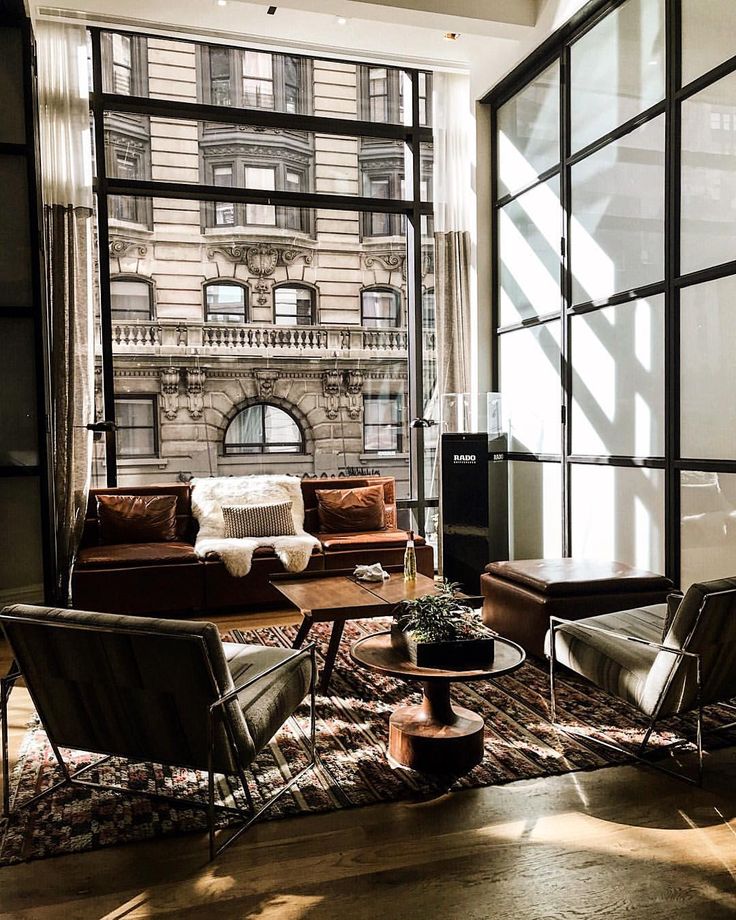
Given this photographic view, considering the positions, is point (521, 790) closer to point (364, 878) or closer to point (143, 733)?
point (364, 878)

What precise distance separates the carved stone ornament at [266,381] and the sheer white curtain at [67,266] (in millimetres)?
1461

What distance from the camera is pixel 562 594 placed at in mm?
4258

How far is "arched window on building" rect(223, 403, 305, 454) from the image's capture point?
22.9 ft

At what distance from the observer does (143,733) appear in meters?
2.63

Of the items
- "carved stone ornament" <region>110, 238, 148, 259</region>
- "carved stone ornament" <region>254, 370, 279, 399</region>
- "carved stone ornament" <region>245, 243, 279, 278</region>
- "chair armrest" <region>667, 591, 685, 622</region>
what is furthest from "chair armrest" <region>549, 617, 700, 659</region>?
"carved stone ornament" <region>110, 238, 148, 259</region>

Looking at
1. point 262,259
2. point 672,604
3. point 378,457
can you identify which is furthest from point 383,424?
point 672,604

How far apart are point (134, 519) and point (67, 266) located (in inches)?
78.0

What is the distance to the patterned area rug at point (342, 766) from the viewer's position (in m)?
2.71

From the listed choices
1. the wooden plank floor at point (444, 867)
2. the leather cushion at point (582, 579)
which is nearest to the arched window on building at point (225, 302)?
the leather cushion at point (582, 579)

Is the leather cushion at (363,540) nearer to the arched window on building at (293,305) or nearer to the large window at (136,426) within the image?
the large window at (136,426)

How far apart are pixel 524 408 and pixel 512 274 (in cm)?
118

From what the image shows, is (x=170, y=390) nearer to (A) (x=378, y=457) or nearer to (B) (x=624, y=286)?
(A) (x=378, y=457)

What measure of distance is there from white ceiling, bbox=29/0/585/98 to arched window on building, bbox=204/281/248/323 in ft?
6.31

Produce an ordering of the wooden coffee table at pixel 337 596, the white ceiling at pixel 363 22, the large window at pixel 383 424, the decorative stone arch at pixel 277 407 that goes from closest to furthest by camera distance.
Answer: the wooden coffee table at pixel 337 596 → the white ceiling at pixel 363 22 → the decorative stone arch at pixel 277 407 → the large window at pixel 383 424
